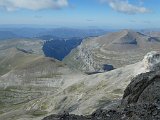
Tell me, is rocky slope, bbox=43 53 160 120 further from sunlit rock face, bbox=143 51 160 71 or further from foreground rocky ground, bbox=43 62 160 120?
sunlit rock face, bbox=143 51 160 71

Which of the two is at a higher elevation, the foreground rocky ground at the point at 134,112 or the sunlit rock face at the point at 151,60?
the foreground rocky ground at the point at 134,112

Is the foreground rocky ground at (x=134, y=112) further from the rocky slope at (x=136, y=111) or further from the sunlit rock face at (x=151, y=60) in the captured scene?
the sunlit rock face at (x=151, y=60)

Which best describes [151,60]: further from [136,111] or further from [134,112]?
[134,112]

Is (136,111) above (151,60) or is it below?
above

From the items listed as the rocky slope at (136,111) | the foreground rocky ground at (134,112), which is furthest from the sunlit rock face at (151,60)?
the foreground rocky ground at (134,112)

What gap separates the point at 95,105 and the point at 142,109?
12720 centimetres

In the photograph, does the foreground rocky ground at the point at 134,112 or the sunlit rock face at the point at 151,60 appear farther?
the sunlit rock face at the point at 151,60

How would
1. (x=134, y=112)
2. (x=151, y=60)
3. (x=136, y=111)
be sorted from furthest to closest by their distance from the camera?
1. (x=151, y=60)
2. (x=136, y=111)
3. (x=134, y=112)

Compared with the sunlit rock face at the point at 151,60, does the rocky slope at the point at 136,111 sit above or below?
above

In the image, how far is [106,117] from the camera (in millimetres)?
30688

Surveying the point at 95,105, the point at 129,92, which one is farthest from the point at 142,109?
the point at 95,105

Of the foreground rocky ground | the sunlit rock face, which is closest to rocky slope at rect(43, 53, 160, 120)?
the foreground rocky ground

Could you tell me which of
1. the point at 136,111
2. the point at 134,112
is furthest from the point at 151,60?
the point at 134,112

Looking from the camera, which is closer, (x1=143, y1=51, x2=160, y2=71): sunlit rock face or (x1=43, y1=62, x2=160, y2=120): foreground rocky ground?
(x1=43, y1=62, x2=160, y2=120): foreground rocky ground
